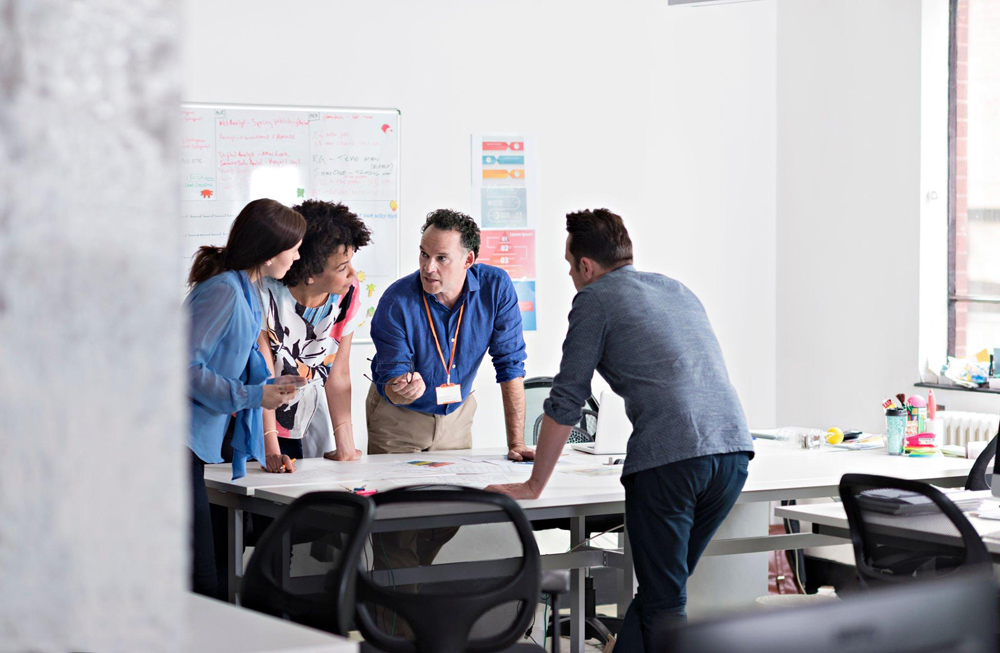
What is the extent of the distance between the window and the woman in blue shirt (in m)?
3.86

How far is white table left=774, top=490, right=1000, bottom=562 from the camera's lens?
2.49m

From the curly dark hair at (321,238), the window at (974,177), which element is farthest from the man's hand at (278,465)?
the window at (974,177)

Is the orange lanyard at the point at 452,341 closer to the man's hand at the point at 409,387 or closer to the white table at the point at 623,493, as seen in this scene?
the man's hand at the point at 409,387

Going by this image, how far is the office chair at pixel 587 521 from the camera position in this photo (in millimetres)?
3992

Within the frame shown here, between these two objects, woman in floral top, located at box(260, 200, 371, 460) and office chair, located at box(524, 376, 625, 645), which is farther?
office chair, located at box(524, 376, 625, 645)

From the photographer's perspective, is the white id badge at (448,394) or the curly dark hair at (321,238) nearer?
the curly dark hair at (321,238)

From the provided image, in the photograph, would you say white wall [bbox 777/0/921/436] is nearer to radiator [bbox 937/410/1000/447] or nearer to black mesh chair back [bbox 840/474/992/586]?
radiator [bbox 937/410/1000/447]

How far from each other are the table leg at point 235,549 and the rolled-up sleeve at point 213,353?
43cm

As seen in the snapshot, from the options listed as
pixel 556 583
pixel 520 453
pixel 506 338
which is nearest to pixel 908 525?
pixel 556 583

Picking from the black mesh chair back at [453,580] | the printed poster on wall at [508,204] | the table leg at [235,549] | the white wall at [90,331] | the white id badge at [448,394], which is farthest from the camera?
the printed poster on wall at [508,204]

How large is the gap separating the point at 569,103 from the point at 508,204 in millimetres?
683

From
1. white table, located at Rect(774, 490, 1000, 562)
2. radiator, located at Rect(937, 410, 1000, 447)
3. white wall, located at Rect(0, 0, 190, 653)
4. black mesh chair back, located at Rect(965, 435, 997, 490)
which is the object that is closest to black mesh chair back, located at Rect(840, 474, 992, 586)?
white table, located at Rect(774, 490, 1000, 562)

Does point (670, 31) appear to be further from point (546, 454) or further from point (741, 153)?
Result: point (546, 454)

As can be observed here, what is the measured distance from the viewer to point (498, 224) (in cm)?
583
